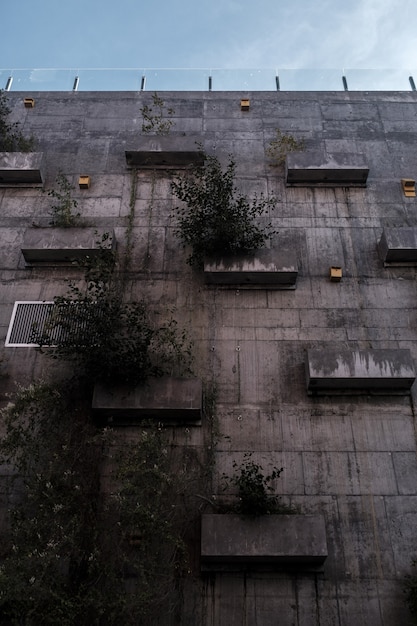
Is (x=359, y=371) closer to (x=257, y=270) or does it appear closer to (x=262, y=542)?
(x=257, y=270)

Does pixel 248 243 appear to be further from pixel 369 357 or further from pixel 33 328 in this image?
pixel 33 328

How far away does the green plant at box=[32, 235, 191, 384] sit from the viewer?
1304 centimetres

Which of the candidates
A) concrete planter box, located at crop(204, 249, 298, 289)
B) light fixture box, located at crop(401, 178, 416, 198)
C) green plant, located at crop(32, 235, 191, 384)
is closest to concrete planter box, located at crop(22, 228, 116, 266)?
green plant, located at crop(32, 235, 191, 384)

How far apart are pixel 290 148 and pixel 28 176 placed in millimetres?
8195

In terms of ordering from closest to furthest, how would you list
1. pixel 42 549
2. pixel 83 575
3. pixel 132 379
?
pixel 42 549 < pixel 83 575 < pixel 132 379

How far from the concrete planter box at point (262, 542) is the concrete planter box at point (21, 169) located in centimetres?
1121

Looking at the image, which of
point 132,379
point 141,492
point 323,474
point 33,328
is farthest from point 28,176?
point 323,474

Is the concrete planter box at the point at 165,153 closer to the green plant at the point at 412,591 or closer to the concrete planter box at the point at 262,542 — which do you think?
the concrete planter box at the point at 262,542

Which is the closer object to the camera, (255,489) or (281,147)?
(255,489)

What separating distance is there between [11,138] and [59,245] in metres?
5.13

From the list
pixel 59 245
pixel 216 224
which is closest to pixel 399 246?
pixel 216 224

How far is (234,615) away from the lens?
11.6 m

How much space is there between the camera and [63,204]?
16.8 m

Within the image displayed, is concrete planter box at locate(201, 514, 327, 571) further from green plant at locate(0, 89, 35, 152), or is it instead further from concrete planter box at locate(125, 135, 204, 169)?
green plant at locate(0, 89, 35, 152)
